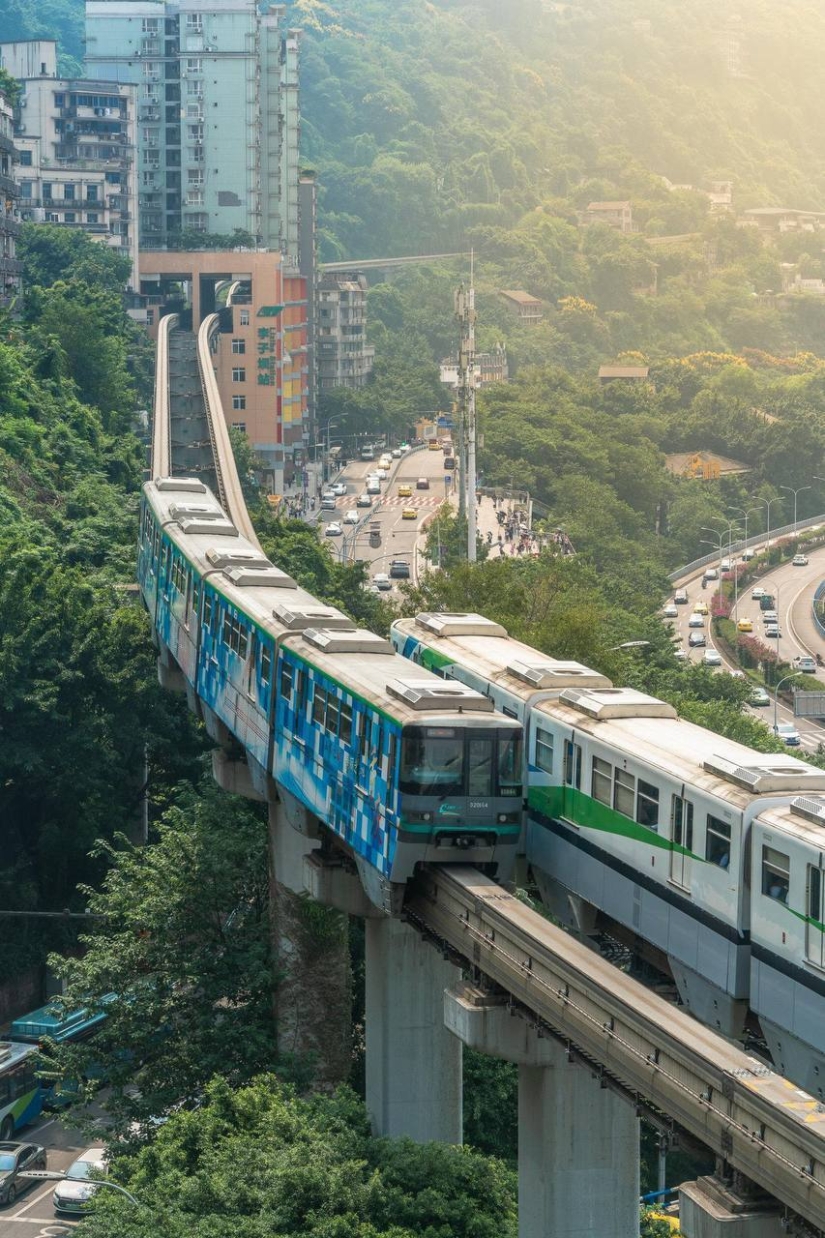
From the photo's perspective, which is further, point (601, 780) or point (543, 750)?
point (543, 750)

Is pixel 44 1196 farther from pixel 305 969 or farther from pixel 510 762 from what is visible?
pixel 510 762

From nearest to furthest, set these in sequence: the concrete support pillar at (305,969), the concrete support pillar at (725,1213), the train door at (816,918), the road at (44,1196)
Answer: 1. the concrete support pillar at (725,1213)
2. the train door at (816,918)
3. the concrete support pillar at (305,969)
4. the road at (44,1196)

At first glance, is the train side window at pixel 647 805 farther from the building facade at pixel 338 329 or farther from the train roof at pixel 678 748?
the building facade at pixel 338 329

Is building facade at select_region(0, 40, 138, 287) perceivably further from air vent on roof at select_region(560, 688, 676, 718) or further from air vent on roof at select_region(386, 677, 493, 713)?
air vent on roof at select_region(386, 677, 493, 713)

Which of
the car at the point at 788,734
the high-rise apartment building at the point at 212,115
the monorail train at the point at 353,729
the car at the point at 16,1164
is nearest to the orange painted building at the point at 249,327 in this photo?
the high-rise apartment building at the point at 212,115

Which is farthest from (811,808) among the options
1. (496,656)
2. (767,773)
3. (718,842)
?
(496,656)
